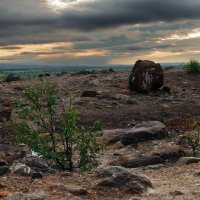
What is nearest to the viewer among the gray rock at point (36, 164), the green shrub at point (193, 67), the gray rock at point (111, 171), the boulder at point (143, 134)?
the gray rock at point (111, 171)

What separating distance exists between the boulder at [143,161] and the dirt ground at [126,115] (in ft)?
6.13

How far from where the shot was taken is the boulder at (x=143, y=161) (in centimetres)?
1588

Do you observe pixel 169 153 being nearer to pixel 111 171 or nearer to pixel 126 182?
pixel 111 171

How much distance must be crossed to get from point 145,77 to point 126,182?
22602mm

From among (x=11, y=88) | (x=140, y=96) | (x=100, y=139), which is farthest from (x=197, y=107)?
(x=11, y=88)

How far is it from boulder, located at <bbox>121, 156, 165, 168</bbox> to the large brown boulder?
676 inches

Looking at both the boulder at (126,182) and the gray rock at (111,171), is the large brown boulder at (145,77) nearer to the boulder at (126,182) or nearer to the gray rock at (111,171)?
the gray rock at (111,171)

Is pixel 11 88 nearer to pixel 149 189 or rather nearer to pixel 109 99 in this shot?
pixel 109 99

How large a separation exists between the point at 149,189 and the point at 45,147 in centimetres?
448

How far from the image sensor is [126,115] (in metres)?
26.4

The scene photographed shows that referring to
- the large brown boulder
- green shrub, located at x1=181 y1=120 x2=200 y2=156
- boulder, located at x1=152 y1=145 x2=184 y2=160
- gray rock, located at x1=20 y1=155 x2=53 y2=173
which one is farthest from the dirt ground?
green shrub, located at x1=181 y1=120 x2=200 y2=156

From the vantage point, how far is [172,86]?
3662cm

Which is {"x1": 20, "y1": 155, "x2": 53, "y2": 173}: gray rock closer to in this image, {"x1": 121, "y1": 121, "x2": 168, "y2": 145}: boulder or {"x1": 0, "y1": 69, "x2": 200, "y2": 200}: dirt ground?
{"x1": 0, "y1": 69, "x2": 200, "y2": 200}: dirt ground

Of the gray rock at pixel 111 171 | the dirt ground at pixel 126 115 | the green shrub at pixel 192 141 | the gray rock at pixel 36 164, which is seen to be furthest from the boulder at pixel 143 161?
the gray rock at pixel 111 171
